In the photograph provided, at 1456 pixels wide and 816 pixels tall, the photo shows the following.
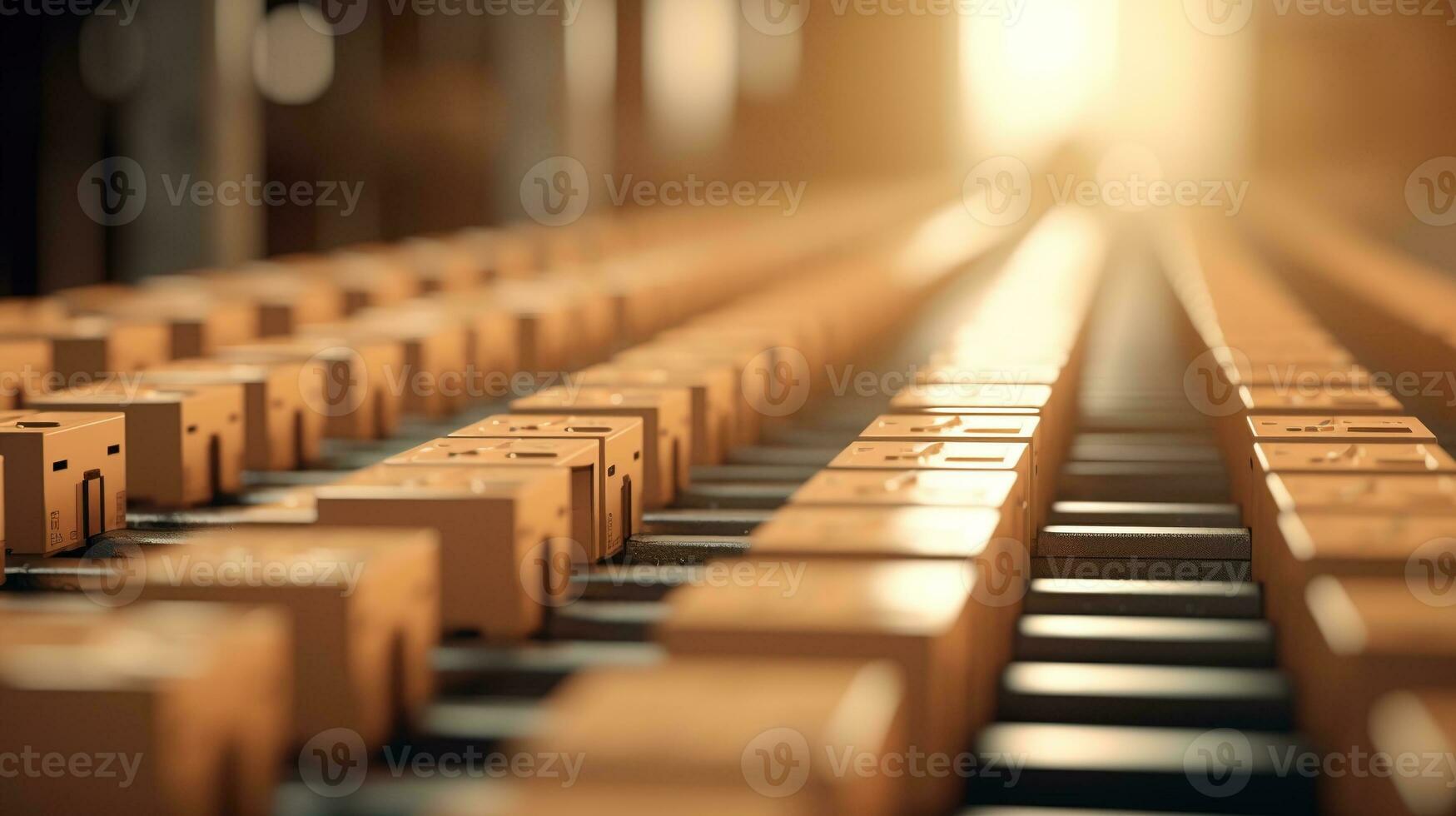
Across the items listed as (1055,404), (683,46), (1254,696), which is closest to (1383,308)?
(1055,404)

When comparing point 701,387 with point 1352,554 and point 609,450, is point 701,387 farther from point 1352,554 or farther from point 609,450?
point 1352,554

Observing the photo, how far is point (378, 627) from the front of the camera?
293 cm

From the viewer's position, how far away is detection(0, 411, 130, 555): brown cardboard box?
395 cm

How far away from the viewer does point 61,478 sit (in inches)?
160

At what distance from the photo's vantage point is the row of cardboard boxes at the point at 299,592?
2334mm

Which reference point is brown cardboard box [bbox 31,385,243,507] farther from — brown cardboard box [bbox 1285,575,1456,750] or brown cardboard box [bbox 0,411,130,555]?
brown cardboard box [bbox 1285,575,1456,750]

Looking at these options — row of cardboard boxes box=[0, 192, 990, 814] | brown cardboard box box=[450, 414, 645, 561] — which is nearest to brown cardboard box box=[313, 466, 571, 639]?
row of cardboard boxes box=[0, 192, 990, 814]

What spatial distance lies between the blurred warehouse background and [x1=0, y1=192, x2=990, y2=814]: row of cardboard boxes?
6012 mm

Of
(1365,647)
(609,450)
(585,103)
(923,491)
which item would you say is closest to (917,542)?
(923,491)

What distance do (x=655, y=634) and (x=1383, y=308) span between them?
18.9ft

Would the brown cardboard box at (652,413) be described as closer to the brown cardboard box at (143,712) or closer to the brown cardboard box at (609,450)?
the brown cardboard box at (609,450)

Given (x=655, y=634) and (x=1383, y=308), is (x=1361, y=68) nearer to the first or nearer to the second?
(x=1383, y=308)

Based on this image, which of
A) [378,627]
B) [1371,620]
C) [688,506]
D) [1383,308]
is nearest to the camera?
[1371,620]

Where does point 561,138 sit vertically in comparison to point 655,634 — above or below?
above
